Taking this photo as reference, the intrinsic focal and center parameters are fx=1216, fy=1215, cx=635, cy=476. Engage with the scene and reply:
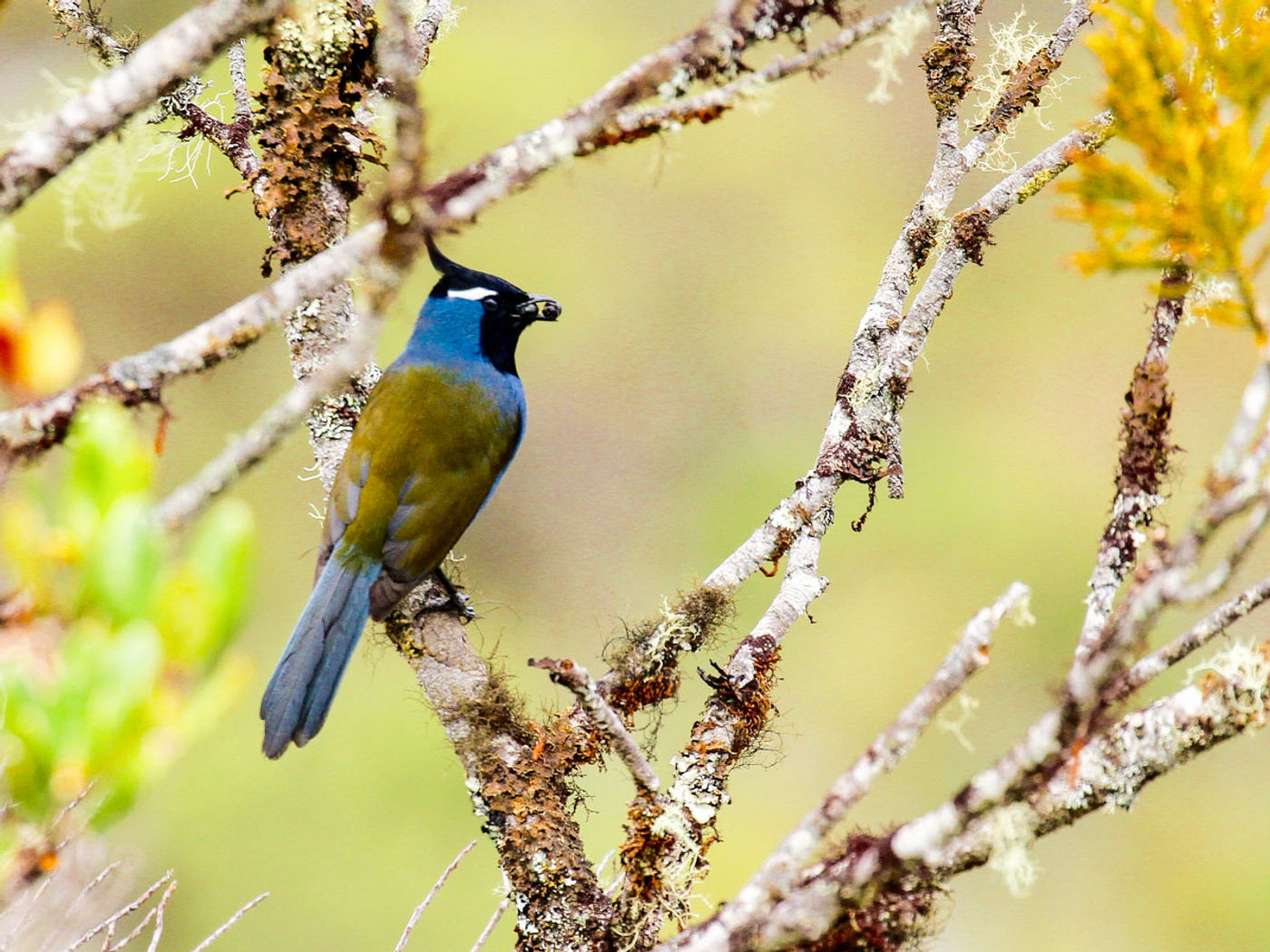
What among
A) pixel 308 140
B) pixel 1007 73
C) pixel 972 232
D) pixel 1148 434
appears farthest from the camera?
pixel 1007 73

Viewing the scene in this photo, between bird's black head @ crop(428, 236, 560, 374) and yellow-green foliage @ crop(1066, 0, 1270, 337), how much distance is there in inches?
93.2

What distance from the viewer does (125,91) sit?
1456 mm

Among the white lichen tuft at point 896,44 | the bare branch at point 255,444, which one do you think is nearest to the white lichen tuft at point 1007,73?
the white lichen tuft at point 896,44

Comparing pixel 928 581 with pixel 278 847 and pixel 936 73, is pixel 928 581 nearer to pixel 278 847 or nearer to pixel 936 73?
pixel 278 847

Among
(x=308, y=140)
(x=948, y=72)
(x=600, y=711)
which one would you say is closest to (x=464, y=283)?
(x=308, y=140)

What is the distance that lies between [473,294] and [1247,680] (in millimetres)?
2662

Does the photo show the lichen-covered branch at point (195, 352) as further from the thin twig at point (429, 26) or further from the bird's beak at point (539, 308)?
the bird's beak at point (539, 308)

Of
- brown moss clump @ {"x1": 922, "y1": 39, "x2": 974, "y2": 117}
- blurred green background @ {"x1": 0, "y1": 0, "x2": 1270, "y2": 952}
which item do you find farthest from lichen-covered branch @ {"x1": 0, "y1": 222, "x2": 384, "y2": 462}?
blurred green background @ {"x1": 0, "y1": 0, "x2": 1270, "y2": 952}

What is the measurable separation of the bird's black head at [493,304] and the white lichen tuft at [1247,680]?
8.27 ft

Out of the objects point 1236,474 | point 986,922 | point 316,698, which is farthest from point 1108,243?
point 986,922

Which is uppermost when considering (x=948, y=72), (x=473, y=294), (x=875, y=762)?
(x=473, y=294)

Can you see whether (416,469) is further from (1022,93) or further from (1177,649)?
(1177,649)

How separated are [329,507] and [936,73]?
1.87 meters

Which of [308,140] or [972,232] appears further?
[972,232]
